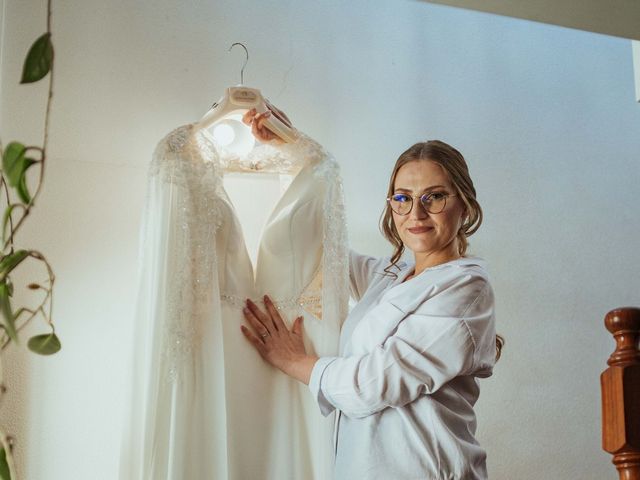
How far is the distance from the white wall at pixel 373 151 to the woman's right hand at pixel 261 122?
60cm

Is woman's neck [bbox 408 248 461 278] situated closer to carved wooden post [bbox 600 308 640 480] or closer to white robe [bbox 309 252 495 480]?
white robe [bbox 309 252 495 480]

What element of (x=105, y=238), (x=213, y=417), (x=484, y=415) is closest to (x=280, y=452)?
(x=213, y=417)

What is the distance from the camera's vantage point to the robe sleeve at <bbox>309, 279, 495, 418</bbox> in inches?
81.8

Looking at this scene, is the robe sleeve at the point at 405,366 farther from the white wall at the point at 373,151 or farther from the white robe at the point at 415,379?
the white wall at the point at 373,151

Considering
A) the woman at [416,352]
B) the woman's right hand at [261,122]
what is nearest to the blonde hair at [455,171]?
the woman at [416,352]

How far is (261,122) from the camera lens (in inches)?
88.9

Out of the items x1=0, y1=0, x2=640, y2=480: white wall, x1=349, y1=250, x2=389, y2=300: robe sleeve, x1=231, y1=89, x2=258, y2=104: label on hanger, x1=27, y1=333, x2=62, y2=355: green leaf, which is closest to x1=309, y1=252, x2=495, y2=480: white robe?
x1=349, y1=250, x2=389, y2=300: robe sleeve

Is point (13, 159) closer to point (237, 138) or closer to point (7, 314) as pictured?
point (7, 314)

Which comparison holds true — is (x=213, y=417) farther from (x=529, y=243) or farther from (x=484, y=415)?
(x=529, y=243)

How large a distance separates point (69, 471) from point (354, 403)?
0.96 meters

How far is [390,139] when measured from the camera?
10.1 feet

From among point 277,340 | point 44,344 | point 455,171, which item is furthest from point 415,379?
point 44,344

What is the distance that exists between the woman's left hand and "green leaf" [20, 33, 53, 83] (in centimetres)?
120

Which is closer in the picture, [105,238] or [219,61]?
[105,238]
